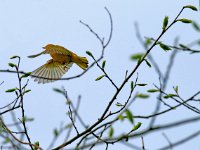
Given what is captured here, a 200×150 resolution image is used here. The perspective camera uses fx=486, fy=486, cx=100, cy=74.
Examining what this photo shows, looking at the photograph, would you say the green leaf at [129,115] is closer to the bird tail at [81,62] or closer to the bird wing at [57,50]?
the bird tail at [81,62]

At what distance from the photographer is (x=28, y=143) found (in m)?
4.56

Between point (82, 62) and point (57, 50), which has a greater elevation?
point (57, 50)

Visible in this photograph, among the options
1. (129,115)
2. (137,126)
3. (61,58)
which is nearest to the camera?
(129,115)

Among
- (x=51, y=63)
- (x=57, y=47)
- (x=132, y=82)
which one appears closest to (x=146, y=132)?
(x=132, y=82)

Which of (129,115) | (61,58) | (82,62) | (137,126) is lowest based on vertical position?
(137,126)

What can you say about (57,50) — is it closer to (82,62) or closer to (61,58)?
(61,58)

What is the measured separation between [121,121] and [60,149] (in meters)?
1.29

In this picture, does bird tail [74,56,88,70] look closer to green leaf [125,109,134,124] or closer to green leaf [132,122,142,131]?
green leaf [132,122,142,131]

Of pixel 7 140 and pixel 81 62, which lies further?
pixel 81 62

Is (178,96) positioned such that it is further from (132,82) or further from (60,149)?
(60,149)

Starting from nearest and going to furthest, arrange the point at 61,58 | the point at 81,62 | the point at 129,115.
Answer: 1. the point at 129,115
2. the point at 81,62
3. the point at 61,58

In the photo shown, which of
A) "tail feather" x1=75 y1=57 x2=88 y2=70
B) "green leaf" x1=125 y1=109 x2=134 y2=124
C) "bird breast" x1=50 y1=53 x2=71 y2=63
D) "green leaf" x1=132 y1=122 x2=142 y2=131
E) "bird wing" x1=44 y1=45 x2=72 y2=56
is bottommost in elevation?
"green leaf" x1=132 y1=122 x2=142 y2=131

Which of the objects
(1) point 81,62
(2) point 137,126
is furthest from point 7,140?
(1) point 81,62

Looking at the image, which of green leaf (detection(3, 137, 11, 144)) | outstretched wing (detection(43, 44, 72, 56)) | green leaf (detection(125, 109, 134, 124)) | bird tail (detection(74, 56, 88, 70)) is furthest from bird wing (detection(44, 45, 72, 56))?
green leaf (detection(125, 109, 134, 124))
